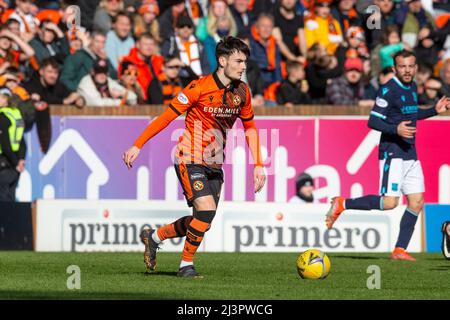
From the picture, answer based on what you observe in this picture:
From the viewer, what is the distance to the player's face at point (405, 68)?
1591 cm

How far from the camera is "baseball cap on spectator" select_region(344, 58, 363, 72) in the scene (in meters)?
21.8

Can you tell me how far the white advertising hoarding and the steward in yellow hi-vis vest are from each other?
1427mm

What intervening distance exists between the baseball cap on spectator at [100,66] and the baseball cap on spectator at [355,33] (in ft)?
14.8

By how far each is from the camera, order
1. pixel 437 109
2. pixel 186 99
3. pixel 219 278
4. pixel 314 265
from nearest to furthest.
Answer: pixel 186 99, pixel 314 265, pixel 219 278, pixel 437 109

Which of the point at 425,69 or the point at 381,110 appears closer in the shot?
the point at 381,110

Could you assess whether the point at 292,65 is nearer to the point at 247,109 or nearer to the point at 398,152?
the point at 398,152

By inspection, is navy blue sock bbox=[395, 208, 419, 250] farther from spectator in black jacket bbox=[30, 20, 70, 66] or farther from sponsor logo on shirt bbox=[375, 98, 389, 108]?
spectator in black jacket bbox=[30, 20, 70, 66]

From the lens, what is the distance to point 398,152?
16.1 m

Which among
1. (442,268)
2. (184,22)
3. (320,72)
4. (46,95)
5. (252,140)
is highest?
(184,22)

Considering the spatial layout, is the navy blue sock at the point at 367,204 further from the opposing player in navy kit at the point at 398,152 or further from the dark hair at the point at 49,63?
the dark hair at the point at 49,63

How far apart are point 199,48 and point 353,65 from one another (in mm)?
2666

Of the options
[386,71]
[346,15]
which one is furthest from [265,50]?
[386,71]

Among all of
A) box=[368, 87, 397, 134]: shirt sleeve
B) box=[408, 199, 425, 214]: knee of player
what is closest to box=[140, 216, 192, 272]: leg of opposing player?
box=[368, 87, 397, 134]: shirt sleeve
